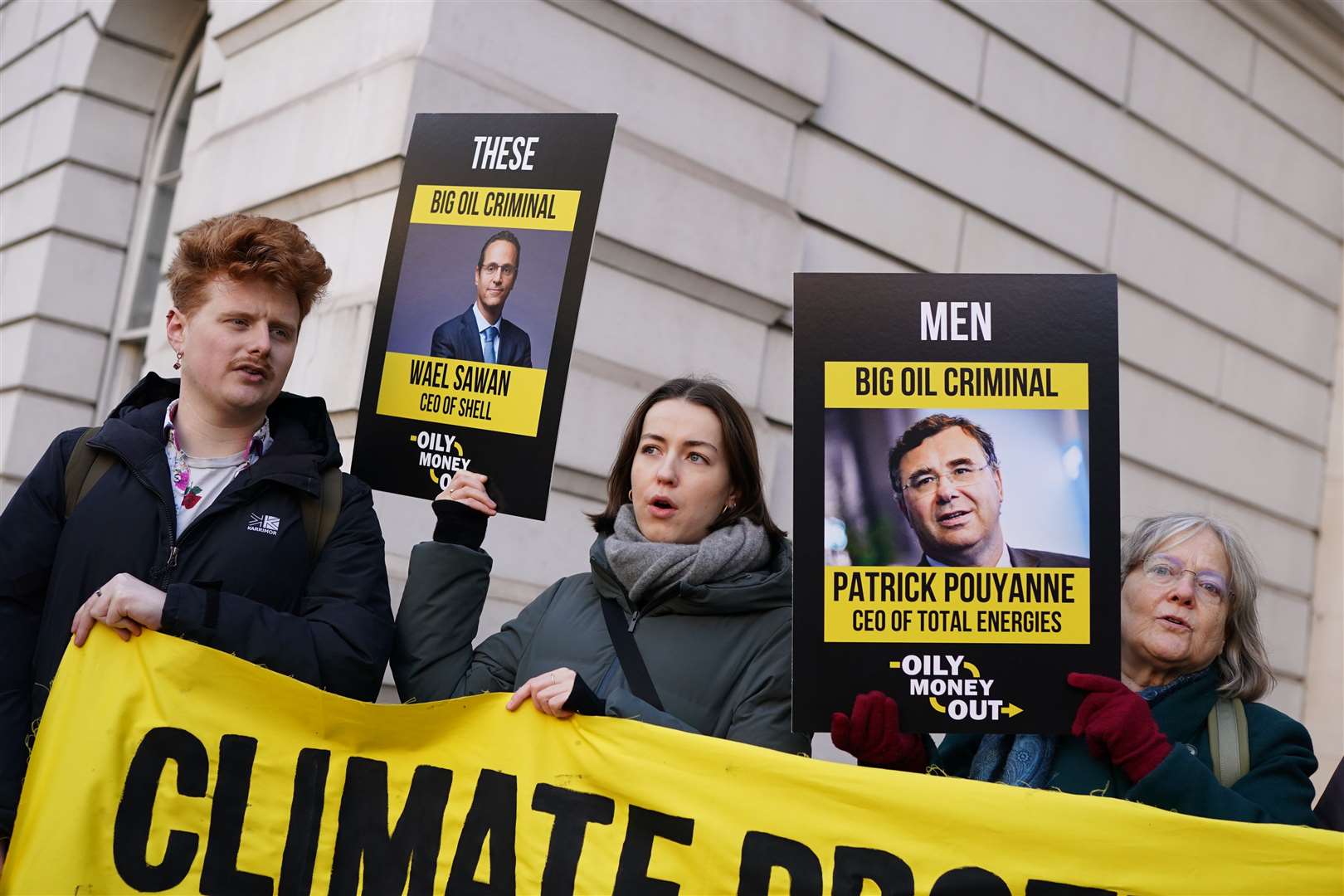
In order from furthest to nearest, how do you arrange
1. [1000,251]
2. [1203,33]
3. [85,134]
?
[1203,33], [85,134], [1000,251]

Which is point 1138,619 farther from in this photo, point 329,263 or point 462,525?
point 329,263

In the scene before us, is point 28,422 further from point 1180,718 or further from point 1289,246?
point 1289,246

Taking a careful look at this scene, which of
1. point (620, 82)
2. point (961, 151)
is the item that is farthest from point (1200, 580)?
point (961, 151)

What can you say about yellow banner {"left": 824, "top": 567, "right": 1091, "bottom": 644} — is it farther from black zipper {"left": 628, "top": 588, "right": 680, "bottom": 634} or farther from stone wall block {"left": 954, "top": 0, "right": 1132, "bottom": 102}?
stone wall block {"left": 954, "top": 0, "right": 1132, "bottom": 102}

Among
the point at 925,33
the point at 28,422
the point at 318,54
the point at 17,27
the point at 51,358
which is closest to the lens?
the point at 318,54

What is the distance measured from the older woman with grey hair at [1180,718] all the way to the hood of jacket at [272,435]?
1.33m

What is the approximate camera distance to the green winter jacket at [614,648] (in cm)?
307

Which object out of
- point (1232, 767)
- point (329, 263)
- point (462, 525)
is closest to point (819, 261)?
point (329, 263)

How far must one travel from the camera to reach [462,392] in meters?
3.50

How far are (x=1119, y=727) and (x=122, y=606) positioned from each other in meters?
1.98

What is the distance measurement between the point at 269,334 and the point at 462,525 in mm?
608

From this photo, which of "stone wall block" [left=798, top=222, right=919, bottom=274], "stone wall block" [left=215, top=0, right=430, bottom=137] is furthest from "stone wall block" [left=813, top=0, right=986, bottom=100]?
"stone wall block" [left=215, top=0, right=430, bottom=137]

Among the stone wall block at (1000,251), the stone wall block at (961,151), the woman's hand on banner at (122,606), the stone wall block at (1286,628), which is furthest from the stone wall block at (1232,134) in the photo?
the woman's hand on banner at (122,606)

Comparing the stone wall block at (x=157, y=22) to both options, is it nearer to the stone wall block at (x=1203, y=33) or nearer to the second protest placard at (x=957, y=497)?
the stone wall block at (x=1203, y=33)
